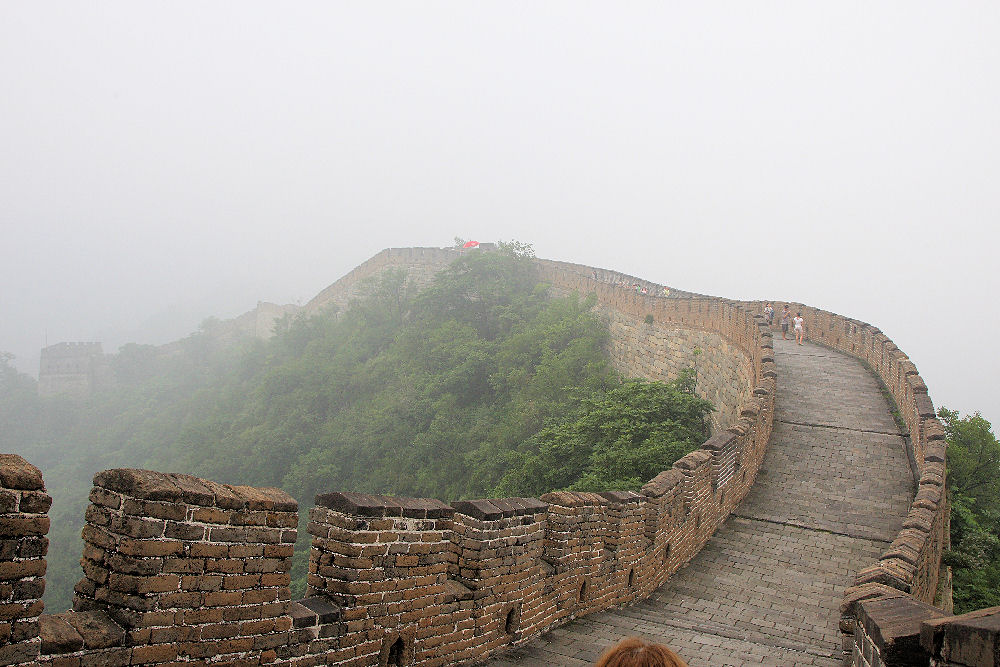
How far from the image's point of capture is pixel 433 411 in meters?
21.0

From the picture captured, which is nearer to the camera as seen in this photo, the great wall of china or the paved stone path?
the great wall of china

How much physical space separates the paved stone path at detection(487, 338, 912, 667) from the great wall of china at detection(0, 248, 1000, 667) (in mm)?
259

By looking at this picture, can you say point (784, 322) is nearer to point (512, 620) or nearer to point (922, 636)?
point (512, 620)

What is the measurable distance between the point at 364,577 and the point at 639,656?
199 cm

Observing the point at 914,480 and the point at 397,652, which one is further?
the point at 914,480

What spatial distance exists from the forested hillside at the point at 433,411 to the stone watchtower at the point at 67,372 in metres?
21.1

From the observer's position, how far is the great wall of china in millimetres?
2154

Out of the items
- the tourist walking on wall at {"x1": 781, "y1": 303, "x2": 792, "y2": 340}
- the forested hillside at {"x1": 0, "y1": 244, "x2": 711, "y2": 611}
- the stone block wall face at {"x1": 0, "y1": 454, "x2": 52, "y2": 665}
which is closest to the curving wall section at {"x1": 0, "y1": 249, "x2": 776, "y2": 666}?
the stone block wall face at {"x1": 0, "y1": 454, "x2": 52, "y2": 665}

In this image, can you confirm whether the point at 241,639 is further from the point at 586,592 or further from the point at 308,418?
the point at 308,418

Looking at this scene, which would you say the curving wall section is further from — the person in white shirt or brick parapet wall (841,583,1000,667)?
the person in white shirt

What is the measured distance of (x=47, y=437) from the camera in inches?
2009

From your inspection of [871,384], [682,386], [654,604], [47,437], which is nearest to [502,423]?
[682,386]

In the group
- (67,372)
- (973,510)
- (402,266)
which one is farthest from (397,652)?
(67,372)

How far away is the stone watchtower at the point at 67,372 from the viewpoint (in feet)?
191
